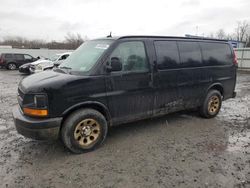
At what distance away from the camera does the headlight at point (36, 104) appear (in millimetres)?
3311

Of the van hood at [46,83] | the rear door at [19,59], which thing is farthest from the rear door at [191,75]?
the rear door at [19,59]

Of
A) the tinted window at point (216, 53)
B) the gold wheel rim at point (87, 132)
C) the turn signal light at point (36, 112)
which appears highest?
the tinted window at point (216, 53)

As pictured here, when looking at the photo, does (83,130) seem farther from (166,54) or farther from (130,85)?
(166,54)

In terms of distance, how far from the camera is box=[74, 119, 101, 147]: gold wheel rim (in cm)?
372

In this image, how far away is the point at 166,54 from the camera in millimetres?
4582

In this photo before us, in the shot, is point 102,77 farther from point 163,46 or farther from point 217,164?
point 217,164

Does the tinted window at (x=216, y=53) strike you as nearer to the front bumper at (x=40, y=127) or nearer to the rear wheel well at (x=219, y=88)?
the rear wheel well at (x=219, y=88)

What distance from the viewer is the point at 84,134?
149 inches

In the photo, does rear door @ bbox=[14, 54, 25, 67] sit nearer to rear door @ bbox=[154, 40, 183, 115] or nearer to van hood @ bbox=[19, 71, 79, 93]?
van hood @ bbox=[19, 71, 79, 93]

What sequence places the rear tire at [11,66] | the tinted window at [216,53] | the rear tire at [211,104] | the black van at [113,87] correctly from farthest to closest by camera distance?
the rear tire at [11,66] → the rear tire at [211,104] → the tinted window at [216,53] → the black van at [113,87]

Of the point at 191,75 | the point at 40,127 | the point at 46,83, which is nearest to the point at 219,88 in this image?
the point at 191,75

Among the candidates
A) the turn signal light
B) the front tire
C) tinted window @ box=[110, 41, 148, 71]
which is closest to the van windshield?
tinted window @ box=[110, 41, 148, 71]

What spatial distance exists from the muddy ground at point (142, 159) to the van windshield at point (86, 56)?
1531 millimetres

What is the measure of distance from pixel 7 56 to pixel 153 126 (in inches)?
803
